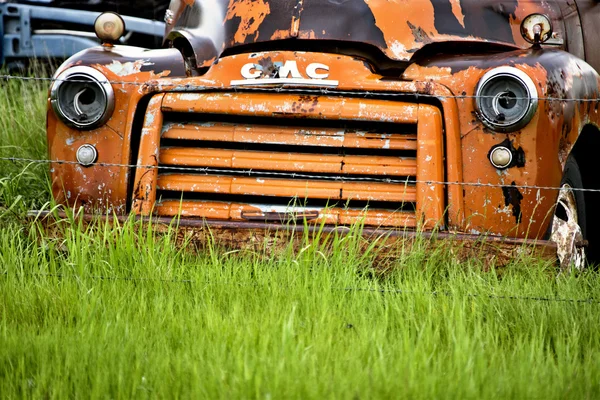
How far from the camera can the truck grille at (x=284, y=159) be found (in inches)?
143

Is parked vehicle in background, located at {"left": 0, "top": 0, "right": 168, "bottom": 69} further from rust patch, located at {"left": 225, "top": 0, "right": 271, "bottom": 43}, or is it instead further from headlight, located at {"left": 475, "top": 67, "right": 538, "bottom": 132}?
headlight, located at {"left": 475, "top": 67, "right": 538, "bottom": 132}

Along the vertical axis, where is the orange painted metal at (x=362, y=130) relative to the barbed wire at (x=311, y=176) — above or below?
above

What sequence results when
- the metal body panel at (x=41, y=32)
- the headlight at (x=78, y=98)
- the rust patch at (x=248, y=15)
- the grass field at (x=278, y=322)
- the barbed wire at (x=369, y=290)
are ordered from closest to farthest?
the grass field at (x=278, y=322) → the barbed wire at (x=369, y=290) → the headlight at (x=78, y=98) → the rust patch at (x=248, y=15) → the metal body panel at (x=41, y=32)

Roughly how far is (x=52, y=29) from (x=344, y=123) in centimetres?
559

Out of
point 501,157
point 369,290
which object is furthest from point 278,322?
point 501,157

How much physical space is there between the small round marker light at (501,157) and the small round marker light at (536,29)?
55cm

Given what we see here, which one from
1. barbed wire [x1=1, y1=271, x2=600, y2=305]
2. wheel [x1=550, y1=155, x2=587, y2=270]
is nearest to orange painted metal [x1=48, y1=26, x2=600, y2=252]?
wheel [x1=550, y1=155, x2=587, y2=270]

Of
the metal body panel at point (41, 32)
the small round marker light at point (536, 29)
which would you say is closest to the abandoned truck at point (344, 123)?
the small round marker light at point (536, 29)

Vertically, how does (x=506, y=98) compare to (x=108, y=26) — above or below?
below

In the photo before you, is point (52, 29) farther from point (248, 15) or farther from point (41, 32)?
point (248, 15)

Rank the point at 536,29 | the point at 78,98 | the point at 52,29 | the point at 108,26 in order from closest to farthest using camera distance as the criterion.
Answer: the point at 536,29 < the point at 78,98 < the point at 108,26 < the point at 52,29

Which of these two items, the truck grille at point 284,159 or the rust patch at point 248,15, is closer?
the truck grille at point 284,159

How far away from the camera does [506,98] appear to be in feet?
11.9

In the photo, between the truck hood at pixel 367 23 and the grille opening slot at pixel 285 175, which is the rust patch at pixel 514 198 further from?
the truck hood at pixel 367 23
